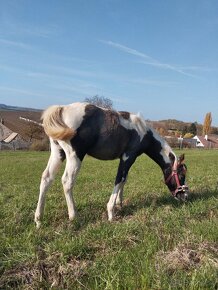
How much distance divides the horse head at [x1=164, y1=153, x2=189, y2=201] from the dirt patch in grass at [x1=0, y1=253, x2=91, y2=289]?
408cm

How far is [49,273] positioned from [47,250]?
1.71 feet

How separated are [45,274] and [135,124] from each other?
4.10 metres

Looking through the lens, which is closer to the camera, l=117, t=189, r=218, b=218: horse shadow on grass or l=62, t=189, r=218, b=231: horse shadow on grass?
l=62, t=189, r=218, b=231: horse shadow on grass

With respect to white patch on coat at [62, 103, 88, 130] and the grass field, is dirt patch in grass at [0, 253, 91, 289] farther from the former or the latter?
white patch on coat at [62, 103, 88, 130]

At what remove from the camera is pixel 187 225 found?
5613 mm

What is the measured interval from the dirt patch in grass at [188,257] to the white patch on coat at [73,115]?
298cm

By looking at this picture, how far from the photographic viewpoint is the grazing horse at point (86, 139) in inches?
250

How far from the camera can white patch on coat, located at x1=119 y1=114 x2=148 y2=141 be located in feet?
23.1

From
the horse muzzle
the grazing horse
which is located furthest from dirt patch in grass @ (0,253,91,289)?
the horse muzzle

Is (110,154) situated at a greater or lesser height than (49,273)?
greater

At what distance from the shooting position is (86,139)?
21.2 ft

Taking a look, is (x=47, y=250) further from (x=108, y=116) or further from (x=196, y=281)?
(x=108, y=116)

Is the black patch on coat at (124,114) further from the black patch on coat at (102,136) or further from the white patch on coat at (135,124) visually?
the black patch on coat at (102,136)

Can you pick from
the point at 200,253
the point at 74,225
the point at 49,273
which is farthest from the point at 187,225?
the point at 49,273
